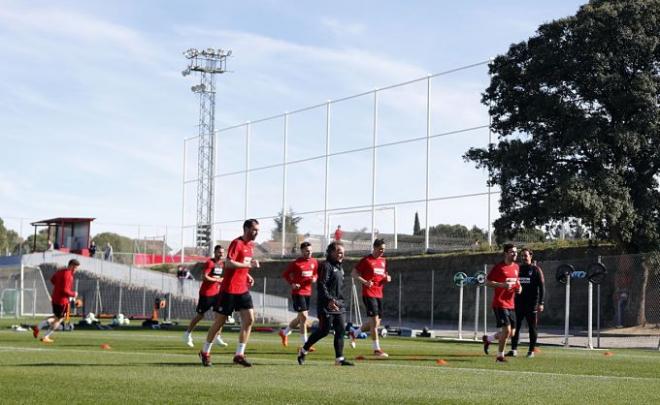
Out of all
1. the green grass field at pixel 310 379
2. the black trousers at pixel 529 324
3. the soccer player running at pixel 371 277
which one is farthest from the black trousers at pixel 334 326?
the black trousers at pixel 529 324

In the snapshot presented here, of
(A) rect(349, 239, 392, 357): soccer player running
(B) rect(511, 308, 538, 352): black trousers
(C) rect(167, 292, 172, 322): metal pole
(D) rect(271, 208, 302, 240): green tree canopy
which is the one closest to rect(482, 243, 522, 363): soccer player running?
(B) rect(511, 308, 538, 352): black trousers

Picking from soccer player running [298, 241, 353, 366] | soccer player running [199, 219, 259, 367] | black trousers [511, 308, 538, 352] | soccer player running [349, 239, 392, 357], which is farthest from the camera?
soccer player running [349, 239, 392, 357]

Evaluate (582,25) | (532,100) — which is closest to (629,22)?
Answer: (582,25)

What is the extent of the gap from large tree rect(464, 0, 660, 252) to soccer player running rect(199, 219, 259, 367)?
21508 millimetres

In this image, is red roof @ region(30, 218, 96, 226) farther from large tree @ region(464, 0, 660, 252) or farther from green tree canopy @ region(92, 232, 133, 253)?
large tree @ region(464, 0, 660, 252)

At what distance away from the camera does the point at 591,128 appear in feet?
123

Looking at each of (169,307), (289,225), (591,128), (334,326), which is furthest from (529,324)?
(289,225)

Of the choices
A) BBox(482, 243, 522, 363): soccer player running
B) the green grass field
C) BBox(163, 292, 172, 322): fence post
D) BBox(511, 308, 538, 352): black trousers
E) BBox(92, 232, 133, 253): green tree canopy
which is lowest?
BBox(163, 292, 172, 322): fence post

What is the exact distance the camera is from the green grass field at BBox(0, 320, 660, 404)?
437 inches

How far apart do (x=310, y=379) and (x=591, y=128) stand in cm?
2589

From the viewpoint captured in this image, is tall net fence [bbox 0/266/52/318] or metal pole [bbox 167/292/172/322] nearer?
metal pole [bbox 167/292/172/322]

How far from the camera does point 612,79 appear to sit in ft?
123

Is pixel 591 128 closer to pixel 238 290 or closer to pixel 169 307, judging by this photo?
pixel 169 307

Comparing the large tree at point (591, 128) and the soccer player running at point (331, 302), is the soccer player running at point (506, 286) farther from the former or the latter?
the large tree at point (591, 128)
